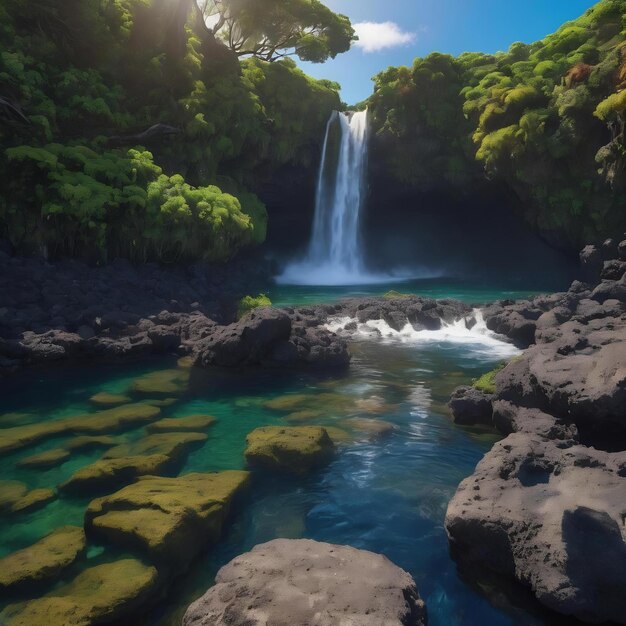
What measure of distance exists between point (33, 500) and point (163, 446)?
1961mm

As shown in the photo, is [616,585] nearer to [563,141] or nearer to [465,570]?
[465,570]

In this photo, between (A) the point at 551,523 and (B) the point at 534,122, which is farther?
(B) the point at 534,122

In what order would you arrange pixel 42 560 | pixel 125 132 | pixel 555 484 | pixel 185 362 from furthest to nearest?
pixel 125 132
pixel 185 362
pixel 555 484
pixel 42 560

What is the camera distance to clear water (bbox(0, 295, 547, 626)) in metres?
5.26

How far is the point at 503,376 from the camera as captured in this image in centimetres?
910

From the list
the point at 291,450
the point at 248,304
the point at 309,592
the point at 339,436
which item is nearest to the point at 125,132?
the point at 248,304

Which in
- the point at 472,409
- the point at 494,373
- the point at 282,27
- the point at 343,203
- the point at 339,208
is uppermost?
the point at 282,27

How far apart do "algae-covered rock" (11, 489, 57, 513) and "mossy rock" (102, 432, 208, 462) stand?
1094 millimetres

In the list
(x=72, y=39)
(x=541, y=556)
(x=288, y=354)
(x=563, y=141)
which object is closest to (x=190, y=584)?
(x=541, y=556)

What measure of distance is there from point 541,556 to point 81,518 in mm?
5195

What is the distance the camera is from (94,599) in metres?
4.45

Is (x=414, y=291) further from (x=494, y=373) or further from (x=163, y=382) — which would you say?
(x=163, y=382)

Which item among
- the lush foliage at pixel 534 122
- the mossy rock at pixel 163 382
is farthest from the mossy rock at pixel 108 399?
the lush foliage at pixel 534 122

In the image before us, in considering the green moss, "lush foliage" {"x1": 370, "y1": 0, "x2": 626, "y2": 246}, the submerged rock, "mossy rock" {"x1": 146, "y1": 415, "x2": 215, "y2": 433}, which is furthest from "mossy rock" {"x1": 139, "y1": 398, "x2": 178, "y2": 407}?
"lush foliage" {"x1": 370, "y1": 0, "x2": 626, "y2": 246}
